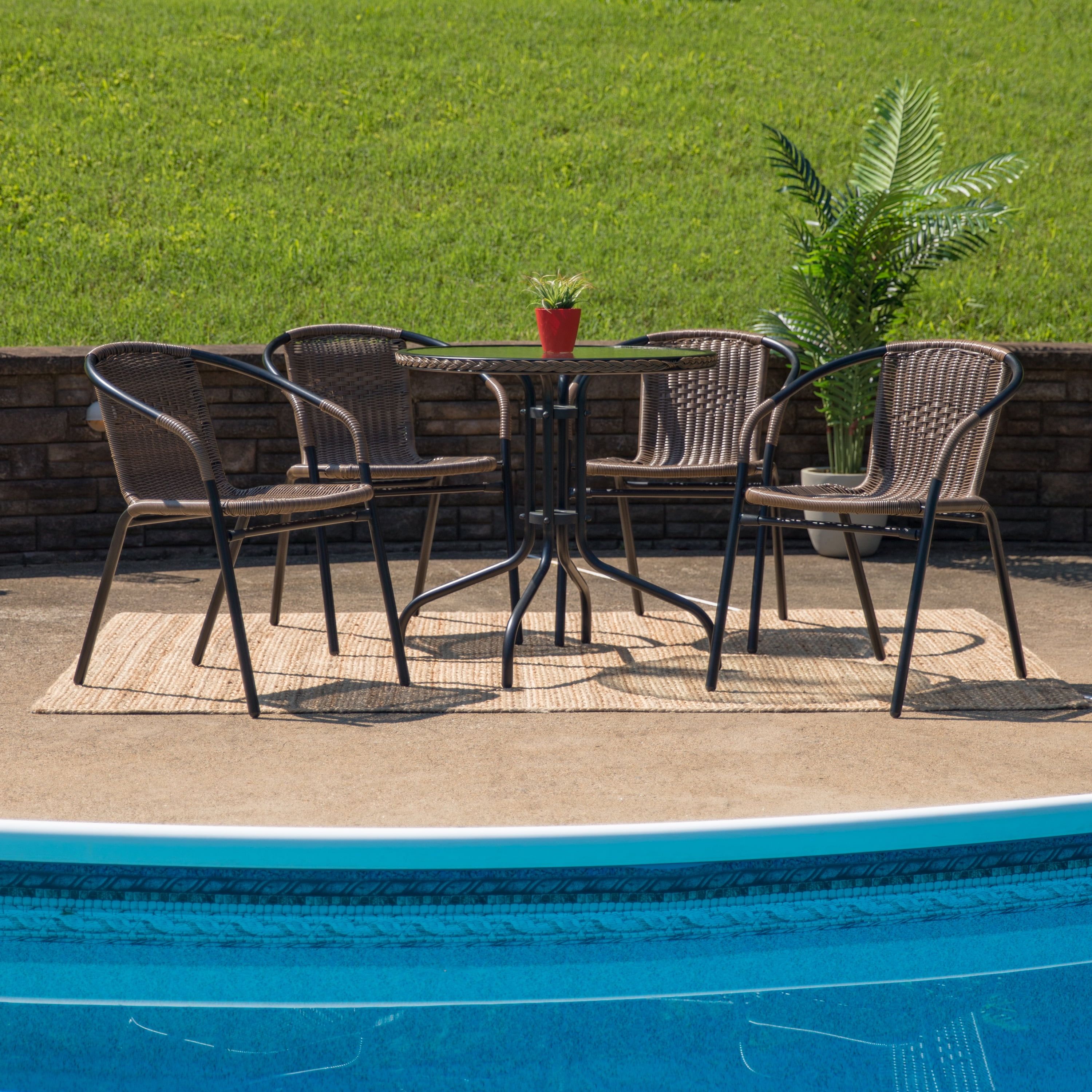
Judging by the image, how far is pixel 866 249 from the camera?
5117mm

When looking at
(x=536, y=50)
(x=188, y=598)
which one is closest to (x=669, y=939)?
(x=188, y=598)

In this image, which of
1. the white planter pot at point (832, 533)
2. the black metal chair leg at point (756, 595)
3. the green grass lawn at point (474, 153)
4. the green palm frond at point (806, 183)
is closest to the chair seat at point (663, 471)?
the black metal chair leg at point (756, 595)

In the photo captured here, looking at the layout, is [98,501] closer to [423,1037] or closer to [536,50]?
[423,1037]

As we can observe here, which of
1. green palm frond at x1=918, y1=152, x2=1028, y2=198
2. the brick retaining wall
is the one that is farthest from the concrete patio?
green palm frond at x1=918, y1=152, x2=1028, y2=198

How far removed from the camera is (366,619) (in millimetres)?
4324

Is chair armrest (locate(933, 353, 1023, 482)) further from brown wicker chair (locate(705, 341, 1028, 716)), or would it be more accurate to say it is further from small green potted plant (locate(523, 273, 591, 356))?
small green potted plant (locate(523, 273, 591, 356))

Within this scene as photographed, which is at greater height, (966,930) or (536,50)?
(536,50)

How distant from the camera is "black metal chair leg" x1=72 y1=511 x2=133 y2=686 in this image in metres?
3.39

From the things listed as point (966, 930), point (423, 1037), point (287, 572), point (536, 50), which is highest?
point (536, 50)

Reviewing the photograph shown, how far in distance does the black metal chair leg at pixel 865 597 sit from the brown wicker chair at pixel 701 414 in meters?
0.46

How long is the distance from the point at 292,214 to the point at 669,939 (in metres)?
7.55

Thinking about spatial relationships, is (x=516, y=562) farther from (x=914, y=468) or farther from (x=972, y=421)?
(x=972, y=421)

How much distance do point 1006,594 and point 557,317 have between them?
5.01 ft

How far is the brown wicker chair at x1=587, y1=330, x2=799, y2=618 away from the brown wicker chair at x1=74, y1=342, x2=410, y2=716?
37.0 inches
